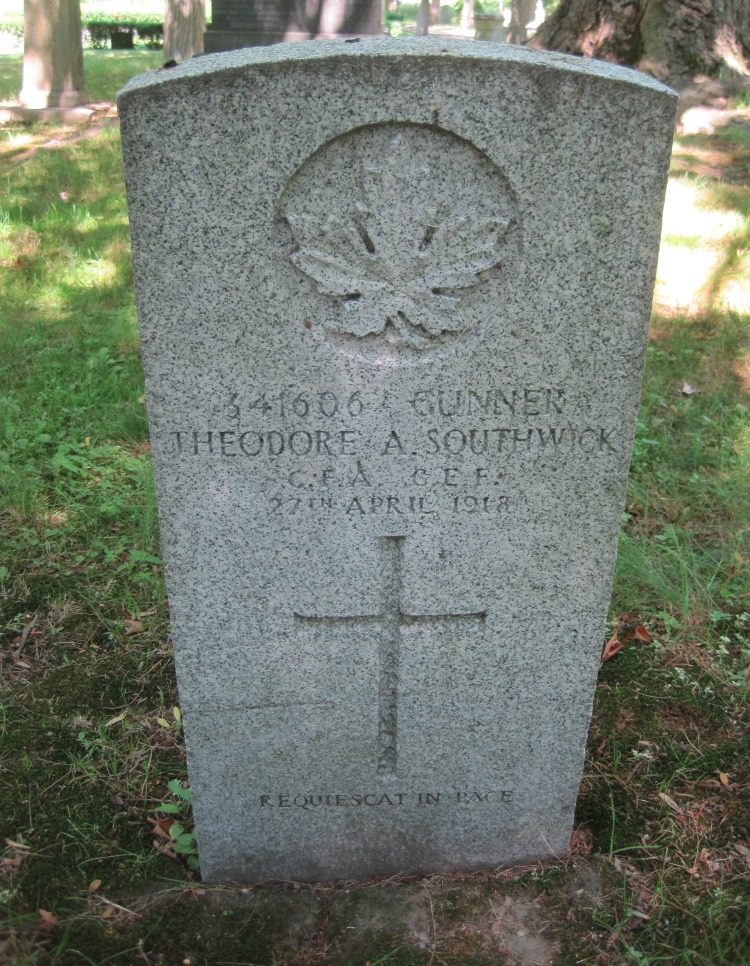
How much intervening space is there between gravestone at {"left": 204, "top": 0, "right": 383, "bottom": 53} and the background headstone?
1377mm

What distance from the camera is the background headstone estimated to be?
320 inches

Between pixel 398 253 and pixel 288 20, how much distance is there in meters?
7.66

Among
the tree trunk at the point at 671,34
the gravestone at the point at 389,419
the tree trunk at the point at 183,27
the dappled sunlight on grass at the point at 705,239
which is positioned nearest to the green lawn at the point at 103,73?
the tree trunk at the point at 183,27

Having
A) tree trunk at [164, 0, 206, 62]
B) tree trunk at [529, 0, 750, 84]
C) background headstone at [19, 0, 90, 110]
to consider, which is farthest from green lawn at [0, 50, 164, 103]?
tree trunk at [529, 0, 750, 84]

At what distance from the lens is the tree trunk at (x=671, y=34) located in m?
7.08

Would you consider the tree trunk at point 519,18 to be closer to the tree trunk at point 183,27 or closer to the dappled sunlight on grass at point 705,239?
the tree trunk at point 183,27

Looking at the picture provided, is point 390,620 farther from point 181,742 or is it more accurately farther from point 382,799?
point 181,742

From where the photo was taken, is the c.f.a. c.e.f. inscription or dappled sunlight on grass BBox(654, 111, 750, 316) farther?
dappled sunlight on grass BBox(654, 111, 750, 316)

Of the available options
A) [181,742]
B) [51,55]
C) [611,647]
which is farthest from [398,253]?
[51,55]

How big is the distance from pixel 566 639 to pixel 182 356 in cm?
110

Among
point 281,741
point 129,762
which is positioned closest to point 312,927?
point 281,741

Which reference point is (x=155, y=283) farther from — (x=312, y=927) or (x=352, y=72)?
(x=312, y=927)

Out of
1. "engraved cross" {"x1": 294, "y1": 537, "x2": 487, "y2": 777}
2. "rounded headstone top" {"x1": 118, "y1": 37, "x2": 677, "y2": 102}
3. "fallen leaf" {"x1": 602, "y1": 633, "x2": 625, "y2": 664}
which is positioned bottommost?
"fallen leaf" {"x1": 602, "y1": 633, "x2": 625, "y2": 664}

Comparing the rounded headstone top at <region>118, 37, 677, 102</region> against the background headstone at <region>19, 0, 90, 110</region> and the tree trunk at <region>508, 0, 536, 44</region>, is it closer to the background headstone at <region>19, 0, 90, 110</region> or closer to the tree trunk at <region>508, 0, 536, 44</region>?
the background headstone at <region>19, 0, 90, 110</region>
